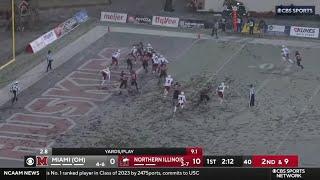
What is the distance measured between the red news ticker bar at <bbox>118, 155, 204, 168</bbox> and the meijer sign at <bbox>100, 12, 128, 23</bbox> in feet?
110

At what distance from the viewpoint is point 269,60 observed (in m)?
45.2

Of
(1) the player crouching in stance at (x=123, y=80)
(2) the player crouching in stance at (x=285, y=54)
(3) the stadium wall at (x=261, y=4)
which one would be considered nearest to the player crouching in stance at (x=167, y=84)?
(1) the player crouching in stance at (x=123, y=80)

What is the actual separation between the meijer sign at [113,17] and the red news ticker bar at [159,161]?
33.6 m

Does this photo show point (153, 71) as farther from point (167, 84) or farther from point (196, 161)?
point (196, 161)

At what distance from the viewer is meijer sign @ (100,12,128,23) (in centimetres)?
5309

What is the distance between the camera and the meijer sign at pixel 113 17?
5309cm

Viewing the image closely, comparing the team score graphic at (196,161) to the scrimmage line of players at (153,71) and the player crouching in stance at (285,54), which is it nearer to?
the scrimmage line of players at (153,71)

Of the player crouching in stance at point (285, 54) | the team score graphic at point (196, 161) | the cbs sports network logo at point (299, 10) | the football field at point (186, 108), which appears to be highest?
the cbs sports network logo at point (299, 10)

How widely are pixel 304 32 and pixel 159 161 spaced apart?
106 ft

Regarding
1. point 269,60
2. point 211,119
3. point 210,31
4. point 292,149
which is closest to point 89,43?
point 210,31

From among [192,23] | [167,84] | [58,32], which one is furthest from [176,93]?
[192,23]

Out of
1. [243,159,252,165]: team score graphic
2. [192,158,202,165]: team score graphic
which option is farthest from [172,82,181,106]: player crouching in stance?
[243,159,252,165]: team score graphic

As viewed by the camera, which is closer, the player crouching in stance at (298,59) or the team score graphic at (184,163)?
the team score graphic at (184,163)

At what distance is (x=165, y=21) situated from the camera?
5266 centimetres
